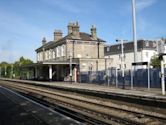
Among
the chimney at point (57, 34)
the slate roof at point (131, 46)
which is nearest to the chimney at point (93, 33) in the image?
the chimney at point (57, 34)

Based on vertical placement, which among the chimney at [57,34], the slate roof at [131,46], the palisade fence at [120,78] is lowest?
the palisade fence at [120,78]

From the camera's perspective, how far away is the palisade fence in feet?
102

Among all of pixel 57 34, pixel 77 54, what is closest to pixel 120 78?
pixel 77 54

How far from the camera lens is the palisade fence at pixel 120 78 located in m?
31.0

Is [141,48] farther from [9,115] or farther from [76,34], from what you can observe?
[9,115]

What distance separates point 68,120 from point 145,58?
2858 inches

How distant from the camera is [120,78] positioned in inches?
1476

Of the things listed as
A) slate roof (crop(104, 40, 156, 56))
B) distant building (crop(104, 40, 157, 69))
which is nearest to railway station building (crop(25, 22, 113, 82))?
distant building (crop(104, 40, 157, 69))

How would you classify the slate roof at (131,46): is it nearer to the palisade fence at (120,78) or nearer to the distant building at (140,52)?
the distant building at (140,52)

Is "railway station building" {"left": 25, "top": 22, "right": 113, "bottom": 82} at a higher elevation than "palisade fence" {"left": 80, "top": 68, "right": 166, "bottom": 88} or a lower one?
higher

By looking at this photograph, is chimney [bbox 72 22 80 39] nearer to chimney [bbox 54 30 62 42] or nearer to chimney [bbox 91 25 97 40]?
chimney [bbox 91 25 97 40]

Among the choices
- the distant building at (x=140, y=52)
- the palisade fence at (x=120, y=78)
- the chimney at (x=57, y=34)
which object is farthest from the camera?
the distant building at (x=140, y=52)

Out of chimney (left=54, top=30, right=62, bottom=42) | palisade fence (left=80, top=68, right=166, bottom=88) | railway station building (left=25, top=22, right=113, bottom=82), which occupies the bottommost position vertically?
palisade fence (left=80, top=68, right=166, bottom=88)

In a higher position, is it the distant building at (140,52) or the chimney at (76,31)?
the chimney at (76,31)
